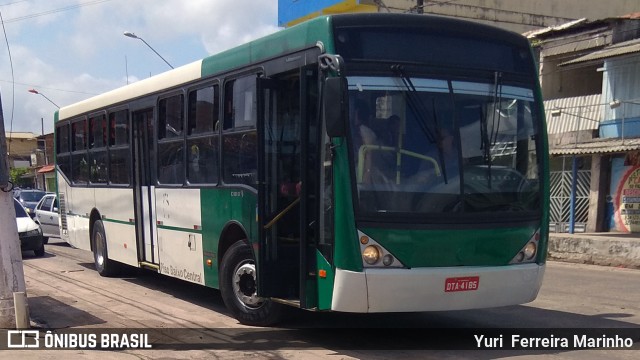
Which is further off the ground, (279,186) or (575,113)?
(575,113)

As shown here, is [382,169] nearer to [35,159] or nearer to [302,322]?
[302,322]

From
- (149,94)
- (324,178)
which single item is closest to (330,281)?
(324,178)

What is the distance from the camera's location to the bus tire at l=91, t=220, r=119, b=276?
12.6m

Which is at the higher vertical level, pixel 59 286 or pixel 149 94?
pixel 149 94

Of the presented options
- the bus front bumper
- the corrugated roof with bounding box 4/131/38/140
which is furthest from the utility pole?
the corrugated roof with bounding box 4/131/38/140

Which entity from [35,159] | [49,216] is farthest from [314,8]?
[35,159]

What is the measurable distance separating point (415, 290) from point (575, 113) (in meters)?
18.7

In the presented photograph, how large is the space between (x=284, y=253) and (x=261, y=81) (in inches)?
73.7

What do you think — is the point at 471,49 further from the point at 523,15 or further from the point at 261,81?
the point at 523,15

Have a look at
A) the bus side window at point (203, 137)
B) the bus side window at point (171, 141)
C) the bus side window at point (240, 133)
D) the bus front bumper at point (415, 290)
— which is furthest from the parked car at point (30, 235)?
the bus front bumper at point (415, 290)

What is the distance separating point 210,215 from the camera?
8.59m

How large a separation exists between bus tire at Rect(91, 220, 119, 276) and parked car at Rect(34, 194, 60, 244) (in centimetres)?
711

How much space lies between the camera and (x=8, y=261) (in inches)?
306

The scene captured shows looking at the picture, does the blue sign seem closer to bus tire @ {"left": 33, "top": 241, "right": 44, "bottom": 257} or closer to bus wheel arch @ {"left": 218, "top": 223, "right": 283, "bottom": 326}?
bus tire @ {"left": 33, "top": 241, "right": 44, "bottom": 257}
